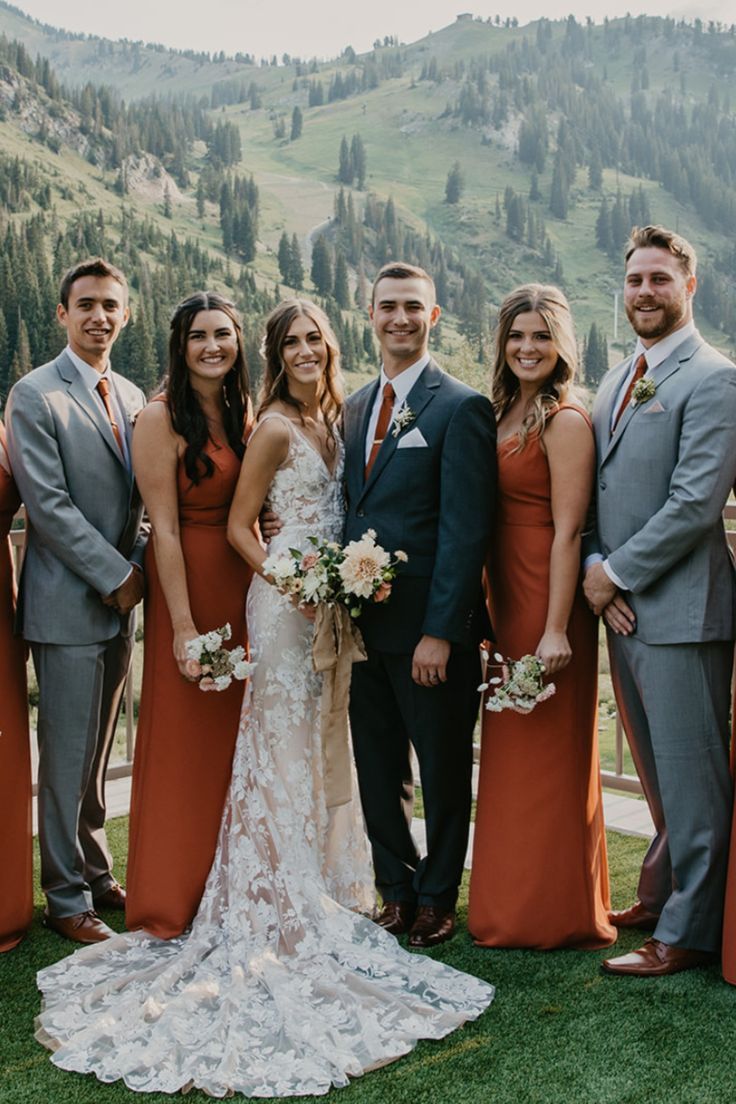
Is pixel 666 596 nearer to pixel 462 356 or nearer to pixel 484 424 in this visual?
pixel 484 424

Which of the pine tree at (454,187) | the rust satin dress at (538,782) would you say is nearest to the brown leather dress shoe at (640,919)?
the rust satin dress at (538,782)

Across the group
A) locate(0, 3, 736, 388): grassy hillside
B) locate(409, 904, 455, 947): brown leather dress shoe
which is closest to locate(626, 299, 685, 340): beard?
locate(409, 904, 455, 947): brown leather dress shoe

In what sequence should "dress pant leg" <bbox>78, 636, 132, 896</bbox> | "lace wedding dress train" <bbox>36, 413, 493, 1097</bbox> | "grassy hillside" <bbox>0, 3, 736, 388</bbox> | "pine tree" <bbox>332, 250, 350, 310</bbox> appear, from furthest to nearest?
"grassy hillside" <bbox>0, 3, 736, 388</bbox> → "pine tree" <bbox>332, 250, 350, 310</bbox> → "dress pant leg" <bbox>78, 636, 132, 896</bbox> → "lace wedding dress train" <bbox>36, 413, 493, 1097</bbox>

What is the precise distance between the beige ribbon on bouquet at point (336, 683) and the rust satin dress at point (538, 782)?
0.58 meters

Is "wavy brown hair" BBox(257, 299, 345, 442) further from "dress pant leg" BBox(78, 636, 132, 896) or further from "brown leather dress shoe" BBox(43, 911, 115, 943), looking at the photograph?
"brown leather dress shoe" BBox(43, 911, 115, 943)

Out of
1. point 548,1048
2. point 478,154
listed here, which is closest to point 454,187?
point 478,154

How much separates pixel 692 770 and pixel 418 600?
1137 mm

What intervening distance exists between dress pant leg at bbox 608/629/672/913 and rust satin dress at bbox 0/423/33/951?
90.3 inches

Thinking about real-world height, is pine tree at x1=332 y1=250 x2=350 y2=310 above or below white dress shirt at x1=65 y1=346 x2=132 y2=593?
above

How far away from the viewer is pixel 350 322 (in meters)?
84.8

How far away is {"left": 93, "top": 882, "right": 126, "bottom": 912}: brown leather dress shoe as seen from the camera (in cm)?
457

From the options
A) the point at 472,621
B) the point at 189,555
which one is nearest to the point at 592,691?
the point at 472,621

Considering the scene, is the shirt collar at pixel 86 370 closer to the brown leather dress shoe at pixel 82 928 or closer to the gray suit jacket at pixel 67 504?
the gray suit jacket at pixel 67 504

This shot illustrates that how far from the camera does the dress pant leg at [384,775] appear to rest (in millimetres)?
4199
